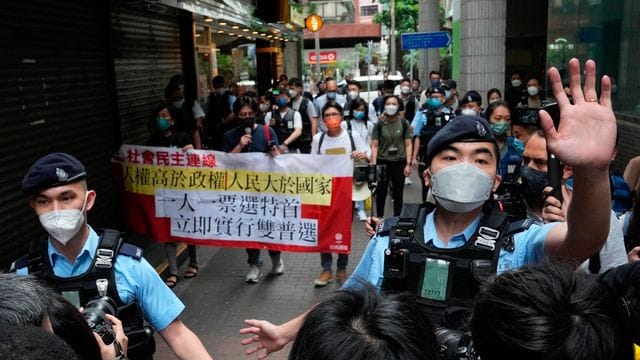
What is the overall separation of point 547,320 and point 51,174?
2.25 meters

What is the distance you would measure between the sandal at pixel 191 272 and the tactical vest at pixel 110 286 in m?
4.06

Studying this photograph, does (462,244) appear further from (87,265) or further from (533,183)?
(87,265)

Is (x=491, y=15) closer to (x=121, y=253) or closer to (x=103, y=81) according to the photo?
(x=103, y=81)

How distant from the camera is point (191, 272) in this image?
665 cm

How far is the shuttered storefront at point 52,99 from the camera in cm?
552

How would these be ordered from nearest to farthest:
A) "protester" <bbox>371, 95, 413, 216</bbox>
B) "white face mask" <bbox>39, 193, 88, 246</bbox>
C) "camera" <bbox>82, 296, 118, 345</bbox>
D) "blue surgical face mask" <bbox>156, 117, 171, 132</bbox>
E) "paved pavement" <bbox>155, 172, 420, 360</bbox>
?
"camera" <bbox>82, 296, 118, 345</bbox> → "white face mask" <bbox>39, 193, 88, 246</bbox> → "paved pavement" <bbox>155, 172, 420, 360</bbox> → "blue surgical face mask" <bbox>156, 117, 171, 132</bbox> → "protester" <bbox>371, 95, 413, 216</bbox>

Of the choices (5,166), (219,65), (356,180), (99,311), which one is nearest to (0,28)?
(5,166)

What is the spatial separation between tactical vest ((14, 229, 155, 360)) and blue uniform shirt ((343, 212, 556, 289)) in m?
0.94

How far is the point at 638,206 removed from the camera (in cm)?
314

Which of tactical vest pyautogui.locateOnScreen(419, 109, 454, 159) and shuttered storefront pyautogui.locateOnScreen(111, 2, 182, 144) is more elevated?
shuttered storefront pyautogui.locateOnScreen(111, 2, 182, 144)

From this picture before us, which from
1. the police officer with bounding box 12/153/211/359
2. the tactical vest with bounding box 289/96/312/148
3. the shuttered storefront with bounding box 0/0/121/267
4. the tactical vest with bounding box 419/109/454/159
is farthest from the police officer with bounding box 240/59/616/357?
the tactical vest with bounding box 289/96/312/148

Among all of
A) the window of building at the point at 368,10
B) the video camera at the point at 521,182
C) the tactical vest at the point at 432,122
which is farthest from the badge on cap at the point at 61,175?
the window of building at the point at 368,10

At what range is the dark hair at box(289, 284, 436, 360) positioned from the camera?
131 centimetres

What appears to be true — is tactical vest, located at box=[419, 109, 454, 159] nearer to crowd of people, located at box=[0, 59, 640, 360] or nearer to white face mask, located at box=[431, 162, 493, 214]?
crowd of people, located at box=[0, 59, 640, 360]
